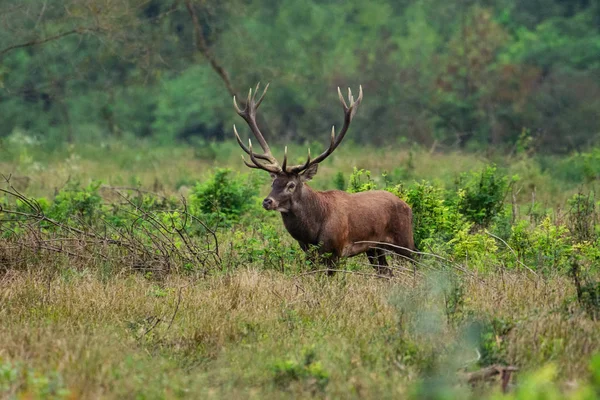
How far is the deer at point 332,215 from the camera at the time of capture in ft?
33.9

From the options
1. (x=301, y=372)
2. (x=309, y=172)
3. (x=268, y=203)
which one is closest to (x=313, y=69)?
(x=309, y=172)

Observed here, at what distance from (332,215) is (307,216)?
29cm

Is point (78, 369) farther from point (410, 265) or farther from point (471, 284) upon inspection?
point (410, 265)

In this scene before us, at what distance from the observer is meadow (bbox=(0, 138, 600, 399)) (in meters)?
6.36

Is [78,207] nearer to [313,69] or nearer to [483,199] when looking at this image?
[483,199]

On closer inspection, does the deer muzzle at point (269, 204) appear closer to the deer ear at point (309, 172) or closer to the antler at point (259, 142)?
the antler at point (259, 142)

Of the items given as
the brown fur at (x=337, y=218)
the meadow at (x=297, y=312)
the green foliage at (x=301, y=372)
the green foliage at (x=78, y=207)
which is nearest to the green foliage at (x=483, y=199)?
the meadow at (x=297, y=312)

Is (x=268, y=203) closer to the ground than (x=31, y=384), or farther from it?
farther from it

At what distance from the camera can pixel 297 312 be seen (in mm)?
8320

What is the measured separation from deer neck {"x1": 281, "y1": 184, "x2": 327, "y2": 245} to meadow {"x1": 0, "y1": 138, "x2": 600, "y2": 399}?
0.29 m

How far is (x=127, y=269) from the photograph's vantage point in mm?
9930

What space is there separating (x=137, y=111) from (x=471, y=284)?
43.3 meters

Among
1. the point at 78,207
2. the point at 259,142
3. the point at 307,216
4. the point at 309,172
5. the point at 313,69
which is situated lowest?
the point at 307,216

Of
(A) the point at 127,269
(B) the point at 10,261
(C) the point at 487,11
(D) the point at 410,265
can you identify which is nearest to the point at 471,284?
(D) the point at 410,265
